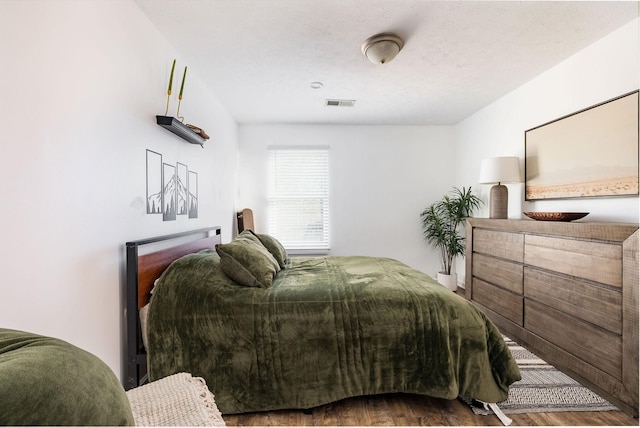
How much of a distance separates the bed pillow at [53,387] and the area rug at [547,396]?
2.00 meters

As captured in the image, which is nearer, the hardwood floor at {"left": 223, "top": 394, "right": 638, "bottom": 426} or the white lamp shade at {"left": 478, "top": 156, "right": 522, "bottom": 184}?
the hardwood floor at {"left": 223, "top": 394, "right": 638, "bottom": 426}

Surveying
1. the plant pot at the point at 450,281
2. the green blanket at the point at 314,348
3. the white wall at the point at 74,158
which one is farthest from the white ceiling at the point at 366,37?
the plant pot at the point at 450,281

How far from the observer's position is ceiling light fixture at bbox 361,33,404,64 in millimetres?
A: 2314

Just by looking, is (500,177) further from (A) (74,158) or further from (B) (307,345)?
(A) (74,158)

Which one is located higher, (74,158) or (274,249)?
(74,158)

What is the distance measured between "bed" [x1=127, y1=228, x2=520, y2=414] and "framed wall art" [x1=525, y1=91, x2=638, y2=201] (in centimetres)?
156

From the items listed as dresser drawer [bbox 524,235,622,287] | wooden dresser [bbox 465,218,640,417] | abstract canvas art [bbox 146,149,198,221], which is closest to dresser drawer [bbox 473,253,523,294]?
wooden dresser [bbox 465,218,640,417]

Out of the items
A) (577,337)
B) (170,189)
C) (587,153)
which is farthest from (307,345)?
(587,153)

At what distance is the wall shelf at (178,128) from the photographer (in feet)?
6.99

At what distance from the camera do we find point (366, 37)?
234 centimetres

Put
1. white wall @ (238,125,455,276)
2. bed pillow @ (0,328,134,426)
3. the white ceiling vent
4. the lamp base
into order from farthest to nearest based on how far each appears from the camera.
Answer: white wall @ (238,125,455,276)
the white ceiling vent
the lamp base
bed pillow @ (0,328,134,426)

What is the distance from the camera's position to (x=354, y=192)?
486 cm

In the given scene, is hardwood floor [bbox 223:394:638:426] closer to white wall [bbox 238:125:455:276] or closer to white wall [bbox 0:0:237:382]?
white wall [bbox 0:0:237:382]

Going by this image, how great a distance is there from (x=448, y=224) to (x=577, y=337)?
269cm
